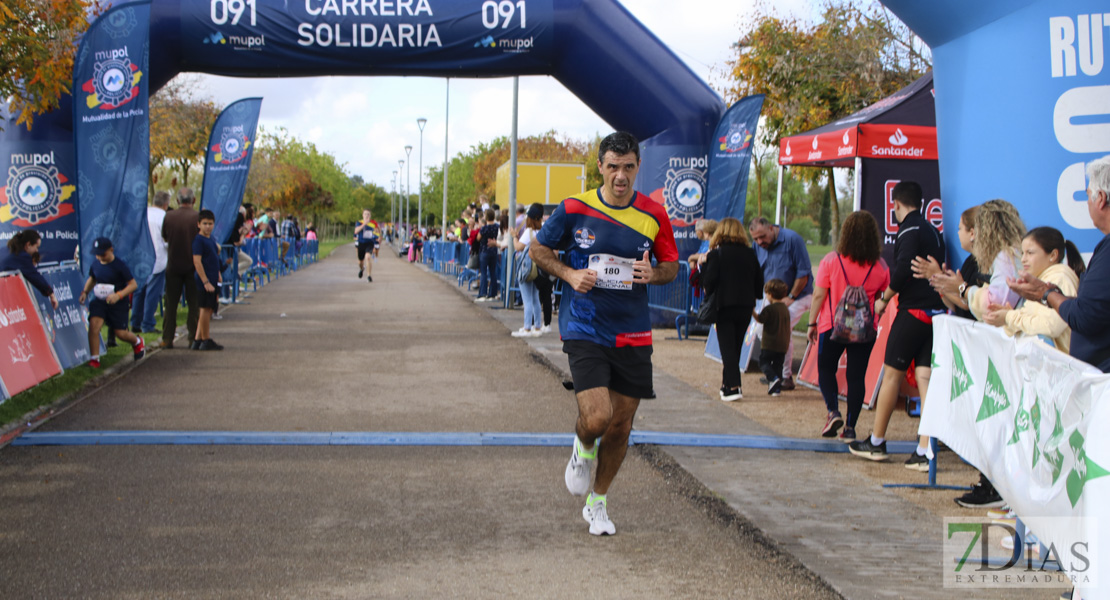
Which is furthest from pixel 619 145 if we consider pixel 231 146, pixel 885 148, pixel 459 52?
pixel 231 146

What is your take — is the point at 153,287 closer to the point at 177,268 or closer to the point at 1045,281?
the point at 177,268

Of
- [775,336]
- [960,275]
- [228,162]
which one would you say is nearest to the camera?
[960,275]

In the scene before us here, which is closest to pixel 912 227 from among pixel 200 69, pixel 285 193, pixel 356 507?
pixel 356 507

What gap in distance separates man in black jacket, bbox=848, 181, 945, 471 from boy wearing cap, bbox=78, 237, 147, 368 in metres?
7.83

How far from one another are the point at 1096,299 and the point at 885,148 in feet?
23.6

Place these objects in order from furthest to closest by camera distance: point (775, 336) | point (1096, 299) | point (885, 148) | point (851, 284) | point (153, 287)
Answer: point (153, 287) < point (885, 148) < point (775, 336) < point (851, 284) < point (1096, 299)

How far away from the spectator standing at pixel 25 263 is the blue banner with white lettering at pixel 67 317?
10 cm

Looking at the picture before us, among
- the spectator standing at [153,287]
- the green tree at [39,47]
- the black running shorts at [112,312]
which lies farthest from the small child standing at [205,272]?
the green tree at [39,47]

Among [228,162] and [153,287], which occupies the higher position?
[228,162]

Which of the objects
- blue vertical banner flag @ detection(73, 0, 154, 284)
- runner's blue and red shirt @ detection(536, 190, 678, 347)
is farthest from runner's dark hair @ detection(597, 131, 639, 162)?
blue vertical banner flag @ detection(73, 0, 154, 284)

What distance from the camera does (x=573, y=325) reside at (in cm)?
507

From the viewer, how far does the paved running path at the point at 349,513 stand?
14.0 feet

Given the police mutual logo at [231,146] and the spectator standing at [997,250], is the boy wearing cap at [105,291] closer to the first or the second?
the police mutual logo at [231,146]

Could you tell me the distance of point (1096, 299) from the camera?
157 inches
